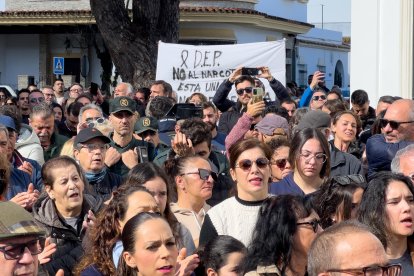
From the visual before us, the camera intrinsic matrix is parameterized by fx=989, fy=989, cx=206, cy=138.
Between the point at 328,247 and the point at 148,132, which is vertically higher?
the point at 148,132

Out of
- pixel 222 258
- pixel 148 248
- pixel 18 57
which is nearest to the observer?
pixel 148 248

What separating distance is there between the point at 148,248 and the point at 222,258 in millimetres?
638

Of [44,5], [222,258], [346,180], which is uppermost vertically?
[44,5]

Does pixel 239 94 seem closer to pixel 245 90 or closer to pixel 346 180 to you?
pixel 245 90

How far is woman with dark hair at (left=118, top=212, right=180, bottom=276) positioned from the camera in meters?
4.87

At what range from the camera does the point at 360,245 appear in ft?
13.4

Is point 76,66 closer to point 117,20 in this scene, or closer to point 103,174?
point 117,20

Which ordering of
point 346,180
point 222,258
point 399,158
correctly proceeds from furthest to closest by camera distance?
1. point 399,158
2. point 346,180
3. point 222,258

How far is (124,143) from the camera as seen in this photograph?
29.1 ft

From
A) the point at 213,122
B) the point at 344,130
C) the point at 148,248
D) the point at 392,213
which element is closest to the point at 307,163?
the point at 392,213

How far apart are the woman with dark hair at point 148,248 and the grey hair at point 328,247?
0.91 m

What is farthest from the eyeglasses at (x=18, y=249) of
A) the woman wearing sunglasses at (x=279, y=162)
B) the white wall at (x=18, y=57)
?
the white wall at (x=18, y=57)

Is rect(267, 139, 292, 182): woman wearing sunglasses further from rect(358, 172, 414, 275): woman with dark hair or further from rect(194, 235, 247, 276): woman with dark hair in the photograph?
rect(194, 235, 247, 276): woman with dark hair

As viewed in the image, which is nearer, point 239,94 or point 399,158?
point 399,158
